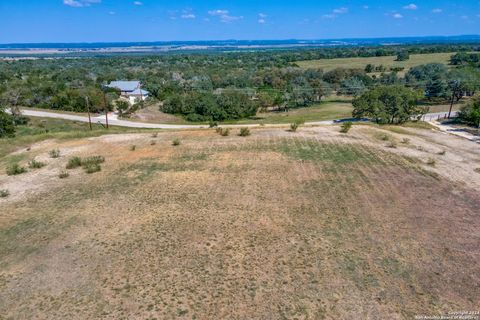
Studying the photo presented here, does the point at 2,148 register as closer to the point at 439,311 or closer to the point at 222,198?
the point at 222,198

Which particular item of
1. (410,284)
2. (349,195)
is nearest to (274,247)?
(410,284)

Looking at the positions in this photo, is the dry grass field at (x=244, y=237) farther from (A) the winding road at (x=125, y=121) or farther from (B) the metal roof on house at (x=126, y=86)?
(B) the metal roof on house at (x=126, y=86)

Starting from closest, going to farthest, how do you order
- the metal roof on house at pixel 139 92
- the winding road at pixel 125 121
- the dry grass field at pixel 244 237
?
the dry grass field at pixel 244 237
the winding road at pixel 125 121
the metal roof on house at pixel 139 92

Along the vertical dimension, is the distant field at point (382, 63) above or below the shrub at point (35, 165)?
above

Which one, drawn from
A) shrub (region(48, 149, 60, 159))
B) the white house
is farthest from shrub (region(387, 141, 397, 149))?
the white house

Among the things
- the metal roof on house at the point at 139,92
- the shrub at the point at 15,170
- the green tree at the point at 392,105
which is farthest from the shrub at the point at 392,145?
the metal roof on house at the point at 139,92

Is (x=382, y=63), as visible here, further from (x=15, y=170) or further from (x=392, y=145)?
(x=15, y=170)
